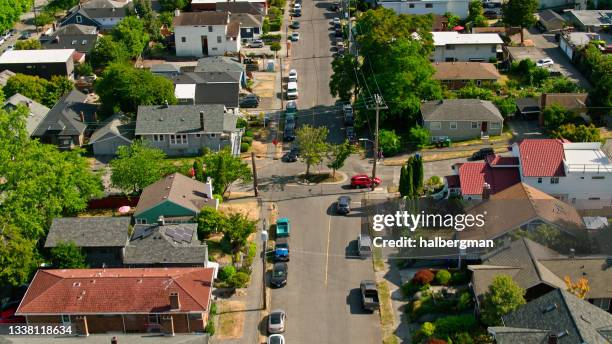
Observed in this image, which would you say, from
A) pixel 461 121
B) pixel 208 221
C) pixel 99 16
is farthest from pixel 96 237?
pixel 99 16

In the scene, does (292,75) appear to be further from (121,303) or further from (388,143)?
(121,303)

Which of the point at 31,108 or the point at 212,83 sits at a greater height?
the point at 212,83

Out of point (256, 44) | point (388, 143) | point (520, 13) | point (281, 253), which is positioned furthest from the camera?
point (256, 44)

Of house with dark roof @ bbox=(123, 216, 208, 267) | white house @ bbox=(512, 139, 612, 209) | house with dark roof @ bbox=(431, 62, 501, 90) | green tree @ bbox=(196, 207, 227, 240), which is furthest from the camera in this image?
house with dark roof @ bbox=(431, 62, 501, 90)

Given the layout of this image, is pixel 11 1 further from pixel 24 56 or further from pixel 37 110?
pixel 37 110

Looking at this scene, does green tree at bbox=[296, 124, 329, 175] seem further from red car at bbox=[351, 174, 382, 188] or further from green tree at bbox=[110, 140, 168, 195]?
green tree at bbox=[110, 140, 168, 195]

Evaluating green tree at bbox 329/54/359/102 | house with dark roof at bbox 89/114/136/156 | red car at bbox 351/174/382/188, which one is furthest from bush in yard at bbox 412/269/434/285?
house with dark roof at bbox 89/114/136/156
